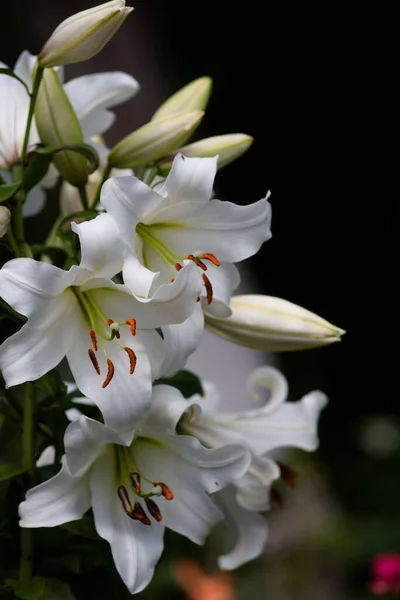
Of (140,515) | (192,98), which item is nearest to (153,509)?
(140,515)

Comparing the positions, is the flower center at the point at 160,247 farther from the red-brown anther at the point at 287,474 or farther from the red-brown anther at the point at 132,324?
the red-brown anther at the point at 287,474

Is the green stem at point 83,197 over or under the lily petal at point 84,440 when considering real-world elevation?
over

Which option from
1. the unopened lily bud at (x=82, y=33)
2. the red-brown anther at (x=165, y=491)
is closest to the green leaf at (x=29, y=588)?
the red-brown anther at (x=165, y=491)

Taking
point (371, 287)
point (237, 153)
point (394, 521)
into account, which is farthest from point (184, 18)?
point (237, 153)

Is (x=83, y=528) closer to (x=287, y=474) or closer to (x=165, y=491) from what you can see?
(x=165, y=491)

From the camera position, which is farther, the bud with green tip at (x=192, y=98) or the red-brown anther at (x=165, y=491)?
the bud with green tip at (x=192, y=98)

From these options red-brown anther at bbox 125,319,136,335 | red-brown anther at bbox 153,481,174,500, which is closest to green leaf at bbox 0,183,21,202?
red-brown anther at bbox 125,319,136,335
